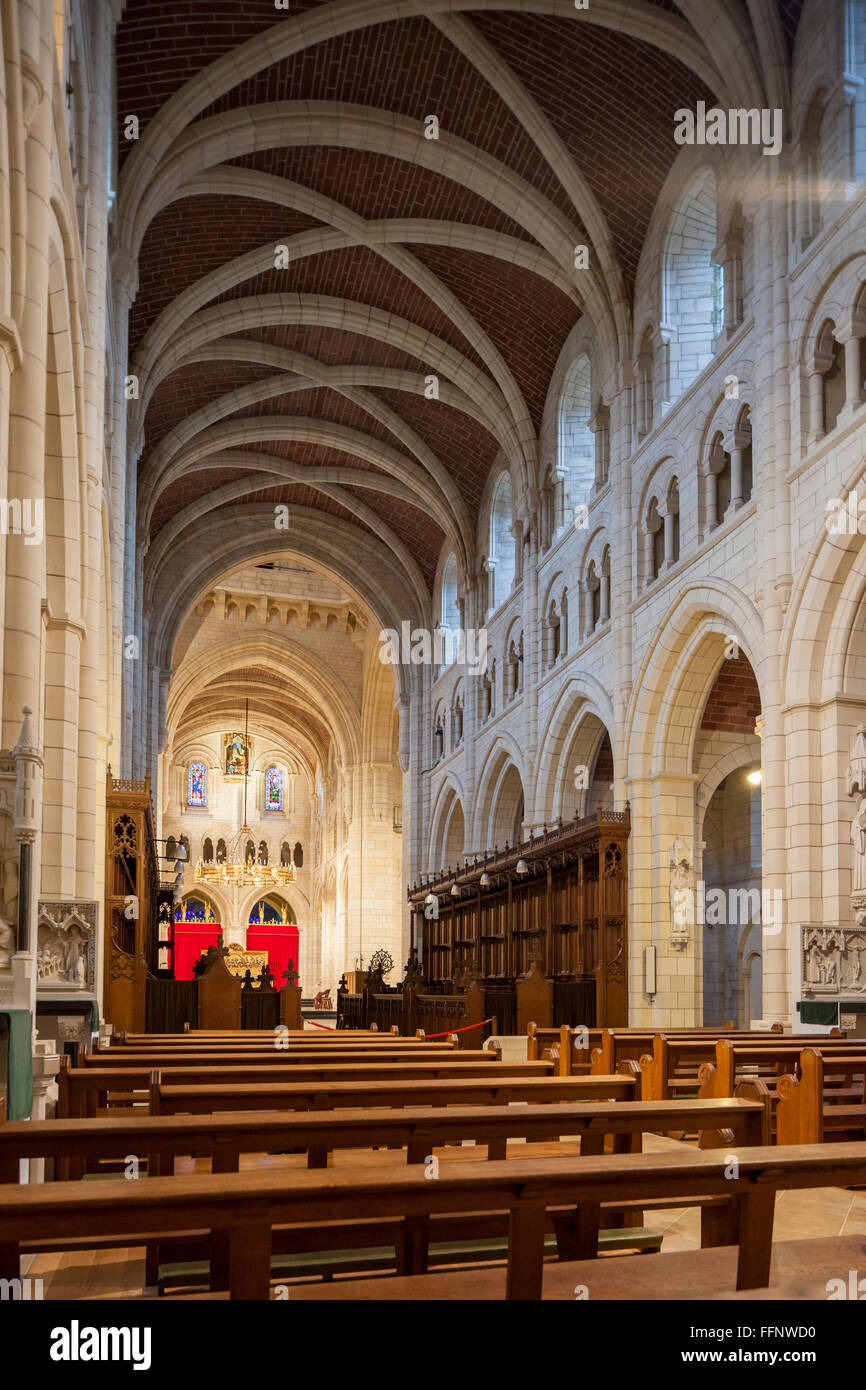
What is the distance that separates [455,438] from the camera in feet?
89.5

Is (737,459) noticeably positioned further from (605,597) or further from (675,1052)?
(675,1052)

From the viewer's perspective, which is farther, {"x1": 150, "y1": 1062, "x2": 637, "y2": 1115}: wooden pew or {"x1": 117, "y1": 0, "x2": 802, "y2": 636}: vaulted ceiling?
{"x1": 117, "y1": 0, "x2": 802, "y2": 636}: vaulted ceiling

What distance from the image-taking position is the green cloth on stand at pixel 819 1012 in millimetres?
11719

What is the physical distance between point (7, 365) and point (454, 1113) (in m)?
5.12

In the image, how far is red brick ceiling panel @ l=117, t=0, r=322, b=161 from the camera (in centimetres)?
1589

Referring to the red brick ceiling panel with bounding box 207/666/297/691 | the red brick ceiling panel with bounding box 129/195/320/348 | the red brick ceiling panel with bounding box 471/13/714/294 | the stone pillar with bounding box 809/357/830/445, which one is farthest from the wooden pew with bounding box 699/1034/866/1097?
the red brick ceiling panel with bounding box 207/666/297/691

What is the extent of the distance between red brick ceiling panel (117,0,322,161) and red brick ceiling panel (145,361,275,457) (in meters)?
8.42

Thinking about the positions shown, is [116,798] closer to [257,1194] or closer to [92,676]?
[92,676]

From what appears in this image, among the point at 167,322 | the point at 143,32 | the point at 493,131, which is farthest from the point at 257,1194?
the point at 167,322

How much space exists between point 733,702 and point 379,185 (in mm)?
10180

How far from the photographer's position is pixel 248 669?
45250 millimetres

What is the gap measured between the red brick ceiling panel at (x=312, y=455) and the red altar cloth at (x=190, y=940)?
20955 mm

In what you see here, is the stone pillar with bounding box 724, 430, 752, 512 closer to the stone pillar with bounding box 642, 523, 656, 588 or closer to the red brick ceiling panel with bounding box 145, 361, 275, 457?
the stone pillar with bounding box 642, 523, 656, 588

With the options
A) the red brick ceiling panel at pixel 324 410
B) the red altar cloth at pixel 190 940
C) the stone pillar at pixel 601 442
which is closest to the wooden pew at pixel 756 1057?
the stone pillar at pixel 601 442
